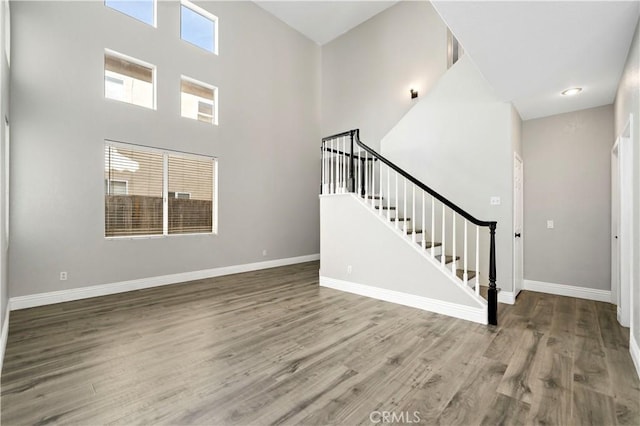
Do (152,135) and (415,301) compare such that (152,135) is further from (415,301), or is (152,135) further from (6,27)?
(415,301)

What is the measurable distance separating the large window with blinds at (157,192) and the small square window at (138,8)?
2128mm

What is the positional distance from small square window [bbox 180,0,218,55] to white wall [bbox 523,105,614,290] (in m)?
6.01

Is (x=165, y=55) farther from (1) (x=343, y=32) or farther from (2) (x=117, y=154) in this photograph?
(1) (x=343, y=32)

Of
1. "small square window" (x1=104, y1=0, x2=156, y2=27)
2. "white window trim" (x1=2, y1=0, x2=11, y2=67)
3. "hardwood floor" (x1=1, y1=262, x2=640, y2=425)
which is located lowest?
"hardwood floor" (x1=1, y1=262, x2=640, y2=425)

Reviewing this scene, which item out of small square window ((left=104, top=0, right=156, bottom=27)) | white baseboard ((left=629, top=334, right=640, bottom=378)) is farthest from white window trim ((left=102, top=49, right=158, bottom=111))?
white baseboard ((left=629, top=334, right=640, bottom=378))

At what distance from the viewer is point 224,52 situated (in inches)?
239

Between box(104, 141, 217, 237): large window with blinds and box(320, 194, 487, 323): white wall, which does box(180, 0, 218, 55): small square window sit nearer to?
box(104, 141, 217, 237): large window with blinds

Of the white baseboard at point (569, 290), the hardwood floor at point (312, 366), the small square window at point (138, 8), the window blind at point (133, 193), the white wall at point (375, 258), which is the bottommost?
the hardwood floor at point (312, 366)

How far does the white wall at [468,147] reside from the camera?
13.7 feet

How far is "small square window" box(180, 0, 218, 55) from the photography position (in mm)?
5566

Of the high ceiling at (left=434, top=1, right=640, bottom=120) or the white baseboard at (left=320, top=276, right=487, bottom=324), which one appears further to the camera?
the white baseboard at (left=320, top=276, right=487, bottom=324)

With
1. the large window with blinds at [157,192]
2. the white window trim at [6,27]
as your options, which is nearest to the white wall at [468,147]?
the large window with blinds at [157,192]

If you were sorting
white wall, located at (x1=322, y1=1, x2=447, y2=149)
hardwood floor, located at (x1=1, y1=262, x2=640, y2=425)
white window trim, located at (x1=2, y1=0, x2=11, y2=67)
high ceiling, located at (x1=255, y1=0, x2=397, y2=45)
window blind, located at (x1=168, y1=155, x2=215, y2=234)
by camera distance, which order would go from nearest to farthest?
hardwood floor, located at (x1=1, y1=262, x2=640, y2=425) → white window trim, located at (x1=2, y1=0, x2=11, y2=67) → window blind, located at (x1=168, y1=155, x2=215, y2=234) → white wall, located at (x1=322, y1=1, x2=447, y2=149) → high ceiling, located at (x1=255, y1=0, x2=397, y2=45)

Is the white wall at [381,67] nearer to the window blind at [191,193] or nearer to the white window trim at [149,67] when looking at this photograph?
the window blind at [191,193]
